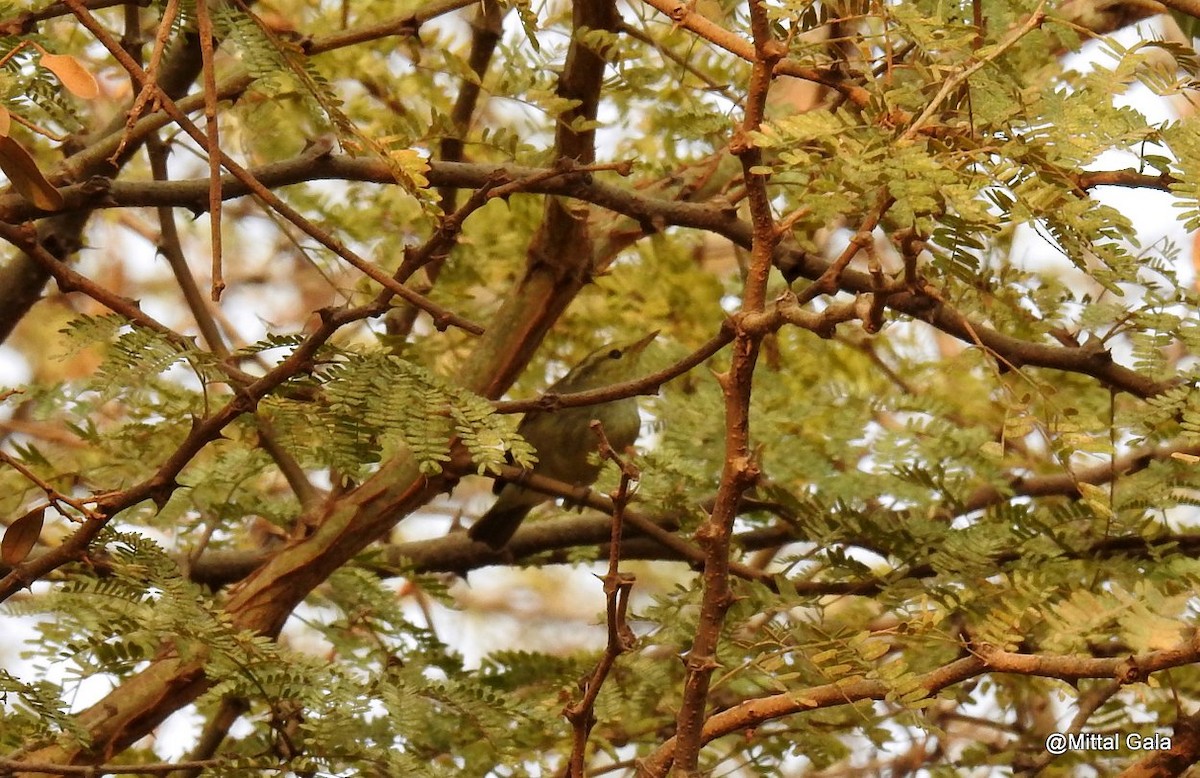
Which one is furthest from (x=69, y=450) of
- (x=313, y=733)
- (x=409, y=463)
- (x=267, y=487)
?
(x=313, y=733)

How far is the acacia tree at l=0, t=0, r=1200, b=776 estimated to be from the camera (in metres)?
1.98

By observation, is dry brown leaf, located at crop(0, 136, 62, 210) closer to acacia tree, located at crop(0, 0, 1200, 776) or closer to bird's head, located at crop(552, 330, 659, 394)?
acacia tree, located at crop(0, 0, 1200, 776)

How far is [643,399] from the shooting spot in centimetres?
415

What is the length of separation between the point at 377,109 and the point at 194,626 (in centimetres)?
236

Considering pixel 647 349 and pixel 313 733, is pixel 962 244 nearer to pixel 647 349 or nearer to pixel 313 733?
pixel 313 733

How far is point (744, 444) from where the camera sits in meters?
1.87

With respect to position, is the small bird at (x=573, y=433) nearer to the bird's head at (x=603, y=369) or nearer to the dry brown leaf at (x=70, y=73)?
the bird's head at (x=603, y=369)

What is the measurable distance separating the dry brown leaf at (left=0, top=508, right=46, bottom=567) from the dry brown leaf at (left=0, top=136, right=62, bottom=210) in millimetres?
499

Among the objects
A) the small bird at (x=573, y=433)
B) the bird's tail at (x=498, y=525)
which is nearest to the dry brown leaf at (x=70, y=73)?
the small bird at (x=573, y=433)

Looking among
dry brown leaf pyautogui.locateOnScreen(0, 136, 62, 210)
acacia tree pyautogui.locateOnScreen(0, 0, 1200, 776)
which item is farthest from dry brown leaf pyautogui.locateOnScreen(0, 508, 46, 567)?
dry brown leaf pyautogui.locateOnScreen(0, 136, 62, 210)

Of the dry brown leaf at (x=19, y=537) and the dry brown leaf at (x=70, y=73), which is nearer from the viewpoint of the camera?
the dry brown leaf at (x=70, y=73)

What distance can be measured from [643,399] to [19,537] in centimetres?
229

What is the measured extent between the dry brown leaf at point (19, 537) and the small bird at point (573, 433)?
1996mm

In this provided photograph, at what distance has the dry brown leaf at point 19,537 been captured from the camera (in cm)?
211
